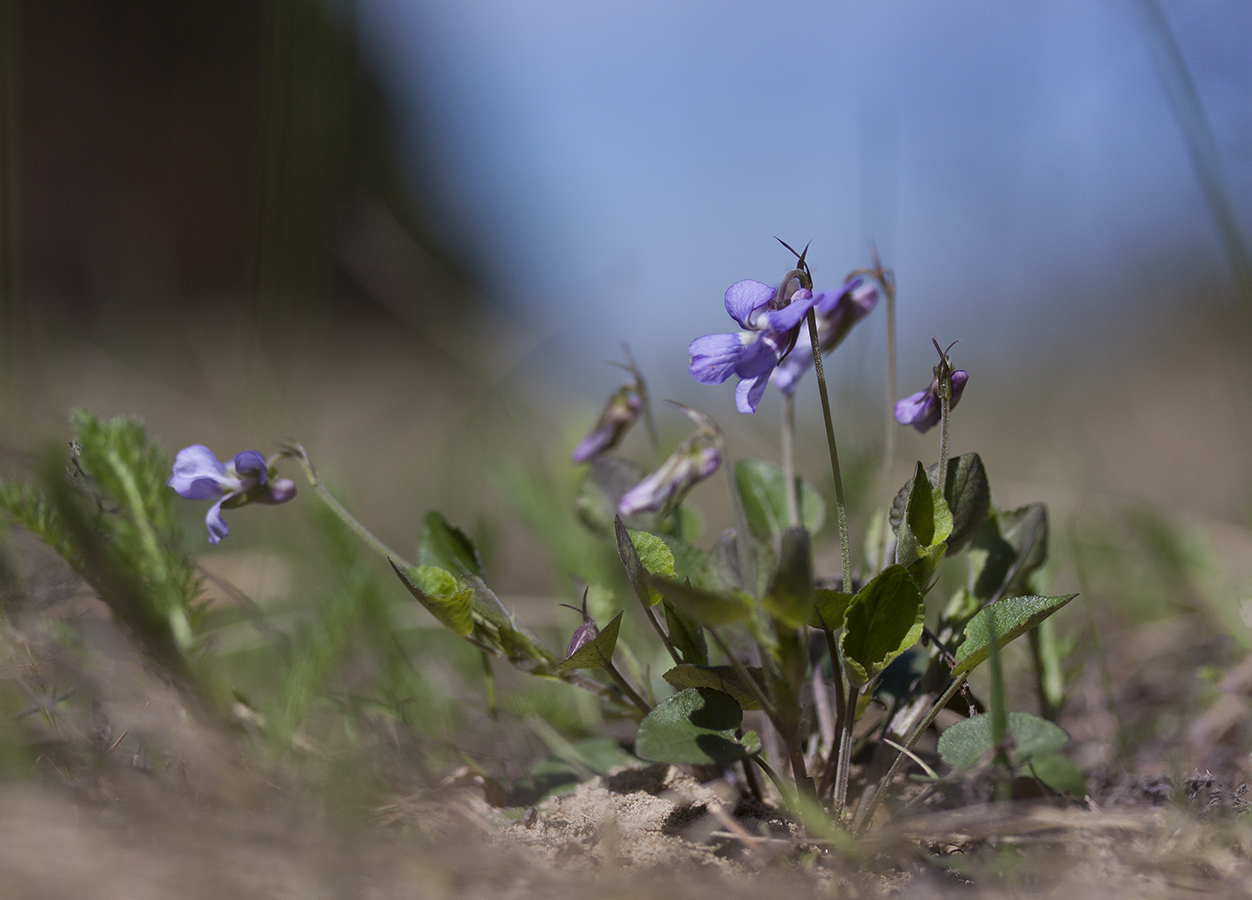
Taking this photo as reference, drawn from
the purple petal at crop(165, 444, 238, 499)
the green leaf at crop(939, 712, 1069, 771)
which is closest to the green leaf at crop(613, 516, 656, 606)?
the green leaf at crop(939, 712, 1069, 771)

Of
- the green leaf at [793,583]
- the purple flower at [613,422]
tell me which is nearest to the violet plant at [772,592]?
the green leaf at [793,583]

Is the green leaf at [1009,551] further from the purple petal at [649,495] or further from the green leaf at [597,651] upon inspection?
the green leaf at [597,651]

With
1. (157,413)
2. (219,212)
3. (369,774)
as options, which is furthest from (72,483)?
(219,212)

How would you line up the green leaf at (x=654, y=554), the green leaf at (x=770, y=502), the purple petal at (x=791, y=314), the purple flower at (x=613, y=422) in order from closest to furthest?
1. the purple petal at (x=791, y=314)
2. the green leaf at (x=654, y=554)
3. the green leaf at (x=770, y=502)
4. the purple flower at (x=613, y=422)

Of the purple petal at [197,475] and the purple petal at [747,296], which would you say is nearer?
the purple petal at [747,296]

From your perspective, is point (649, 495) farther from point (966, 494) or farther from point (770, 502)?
point (966, 494)

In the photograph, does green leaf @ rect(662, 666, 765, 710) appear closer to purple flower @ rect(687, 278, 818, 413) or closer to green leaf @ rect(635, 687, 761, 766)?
green leaf @ rect(635, 687, 761, 766)

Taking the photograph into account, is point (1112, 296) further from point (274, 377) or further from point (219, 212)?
point (219, 212)
